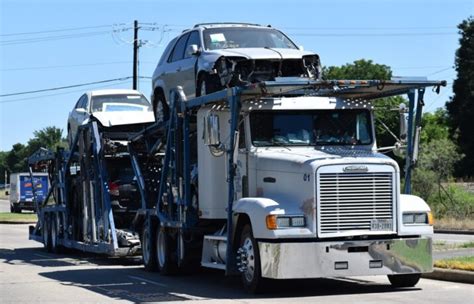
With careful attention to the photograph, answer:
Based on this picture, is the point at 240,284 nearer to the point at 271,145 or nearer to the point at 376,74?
the point at 271,145

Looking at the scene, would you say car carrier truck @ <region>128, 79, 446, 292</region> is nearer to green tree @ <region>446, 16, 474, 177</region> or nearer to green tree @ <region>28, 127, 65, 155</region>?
green tree @ <region>446, 16, 474, 177</region>

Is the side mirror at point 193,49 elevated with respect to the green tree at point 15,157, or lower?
elevated

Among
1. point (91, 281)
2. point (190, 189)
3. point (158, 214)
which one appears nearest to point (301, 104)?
point (190, 189)

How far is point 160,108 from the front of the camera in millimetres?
17422

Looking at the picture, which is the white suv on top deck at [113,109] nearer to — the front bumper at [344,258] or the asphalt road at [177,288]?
the asphalt road at [177,288]

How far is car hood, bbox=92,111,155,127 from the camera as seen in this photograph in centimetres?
1969

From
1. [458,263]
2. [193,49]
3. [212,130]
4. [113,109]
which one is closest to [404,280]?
[458,263]

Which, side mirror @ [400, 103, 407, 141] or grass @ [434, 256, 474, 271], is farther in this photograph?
grass @ [434, 256, 474, 271]

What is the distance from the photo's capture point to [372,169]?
494 inches

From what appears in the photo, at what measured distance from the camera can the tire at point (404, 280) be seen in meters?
13.1

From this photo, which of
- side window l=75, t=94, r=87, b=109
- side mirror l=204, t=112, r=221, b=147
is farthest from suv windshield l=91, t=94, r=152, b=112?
side mirror l=204, t=112, r=221, b=147

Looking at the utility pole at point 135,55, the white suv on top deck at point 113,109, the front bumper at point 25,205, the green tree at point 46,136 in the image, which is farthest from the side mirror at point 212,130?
the green tree at point 46,136

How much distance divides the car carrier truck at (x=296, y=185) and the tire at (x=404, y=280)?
0.02m

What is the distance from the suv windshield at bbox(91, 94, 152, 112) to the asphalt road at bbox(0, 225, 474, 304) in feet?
13.3
